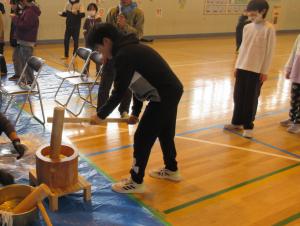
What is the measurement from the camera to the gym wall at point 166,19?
9.43m

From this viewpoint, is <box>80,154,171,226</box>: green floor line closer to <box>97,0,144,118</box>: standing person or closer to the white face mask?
<box>97,0,144,118</box>: standing person

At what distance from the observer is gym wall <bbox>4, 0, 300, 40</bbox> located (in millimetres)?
9430

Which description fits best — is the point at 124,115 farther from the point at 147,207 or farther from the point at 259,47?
the point at 147,207

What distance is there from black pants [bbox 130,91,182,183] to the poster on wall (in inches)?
413

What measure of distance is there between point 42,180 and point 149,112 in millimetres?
908

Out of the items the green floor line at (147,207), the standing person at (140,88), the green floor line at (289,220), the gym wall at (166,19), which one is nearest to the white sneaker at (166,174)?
the standing person at (140,88)

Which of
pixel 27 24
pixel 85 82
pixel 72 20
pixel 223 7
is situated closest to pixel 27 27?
pixel 27 24

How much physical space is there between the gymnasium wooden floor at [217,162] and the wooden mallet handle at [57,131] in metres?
0.71

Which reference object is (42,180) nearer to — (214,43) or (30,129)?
(30,129)

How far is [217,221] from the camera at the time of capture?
104 inches

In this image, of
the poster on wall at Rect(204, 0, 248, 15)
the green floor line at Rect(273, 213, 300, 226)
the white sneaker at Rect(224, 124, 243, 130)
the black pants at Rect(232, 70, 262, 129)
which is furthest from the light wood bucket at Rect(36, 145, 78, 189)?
the poster on wall at Rect(204, 0, 248, 15)

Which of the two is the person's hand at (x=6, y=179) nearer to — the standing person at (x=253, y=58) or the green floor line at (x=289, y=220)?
the green floor line at (x=289, y=220)

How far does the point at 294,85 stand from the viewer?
443 cm

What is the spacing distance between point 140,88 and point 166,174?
0.91 metres
